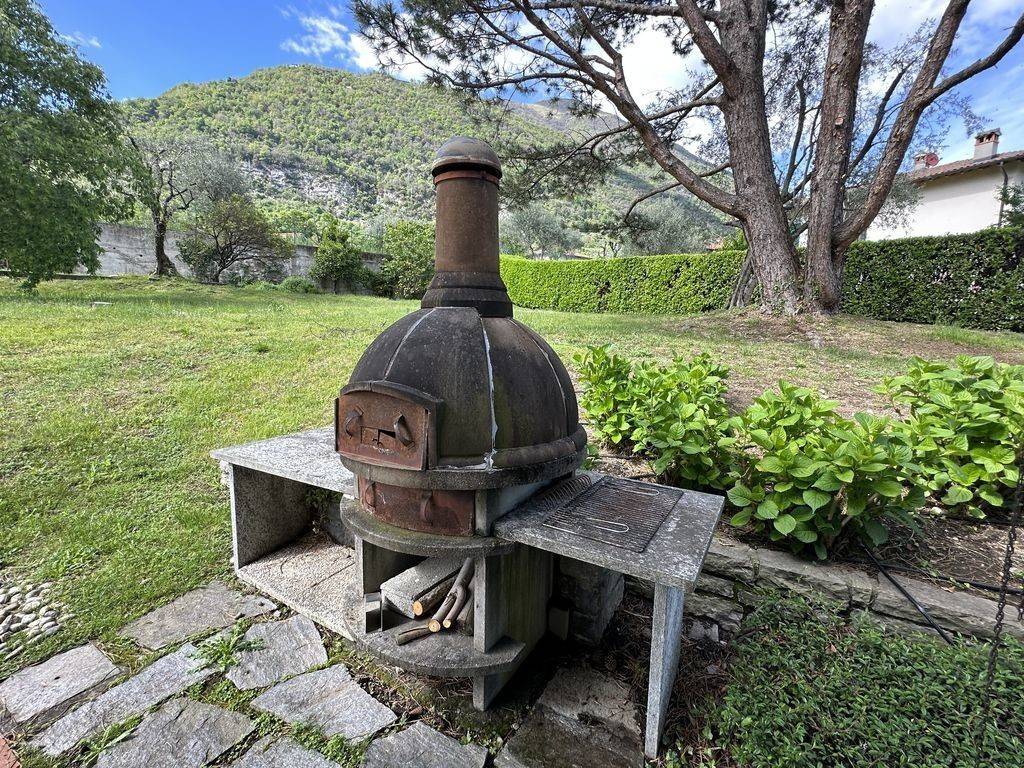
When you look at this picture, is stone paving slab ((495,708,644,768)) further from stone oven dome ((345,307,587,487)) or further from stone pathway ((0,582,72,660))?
stone pathway ((0,582,72,660))

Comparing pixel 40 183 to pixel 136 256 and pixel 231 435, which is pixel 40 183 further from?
pixel 231 435

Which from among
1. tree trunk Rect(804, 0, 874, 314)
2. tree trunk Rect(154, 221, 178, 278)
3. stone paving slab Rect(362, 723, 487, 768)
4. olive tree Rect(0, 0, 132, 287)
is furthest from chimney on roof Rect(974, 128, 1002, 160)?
tree trunk Rect(154, 221, 178, 278)

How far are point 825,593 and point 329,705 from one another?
2.07m

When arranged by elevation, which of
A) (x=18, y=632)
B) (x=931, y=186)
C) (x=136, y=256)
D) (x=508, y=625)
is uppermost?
(x=931, y=186)

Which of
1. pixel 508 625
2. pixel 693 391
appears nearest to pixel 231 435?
pixel 508 625

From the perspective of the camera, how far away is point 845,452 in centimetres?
182

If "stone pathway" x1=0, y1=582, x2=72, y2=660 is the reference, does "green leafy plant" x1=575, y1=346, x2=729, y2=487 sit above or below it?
above

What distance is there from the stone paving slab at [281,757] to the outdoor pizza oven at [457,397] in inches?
30.9

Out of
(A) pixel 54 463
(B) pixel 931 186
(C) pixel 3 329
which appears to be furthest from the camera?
(B) pixel 931 186

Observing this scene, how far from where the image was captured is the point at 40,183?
8250mm

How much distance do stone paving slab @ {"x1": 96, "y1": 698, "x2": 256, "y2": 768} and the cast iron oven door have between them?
106 cm

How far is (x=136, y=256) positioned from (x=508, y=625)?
692 inches

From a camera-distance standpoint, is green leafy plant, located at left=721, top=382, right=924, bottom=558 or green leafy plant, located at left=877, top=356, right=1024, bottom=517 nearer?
green leafy plant, located at left=721, top=382, right=924, bottom=558

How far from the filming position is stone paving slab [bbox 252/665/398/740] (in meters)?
1.67
